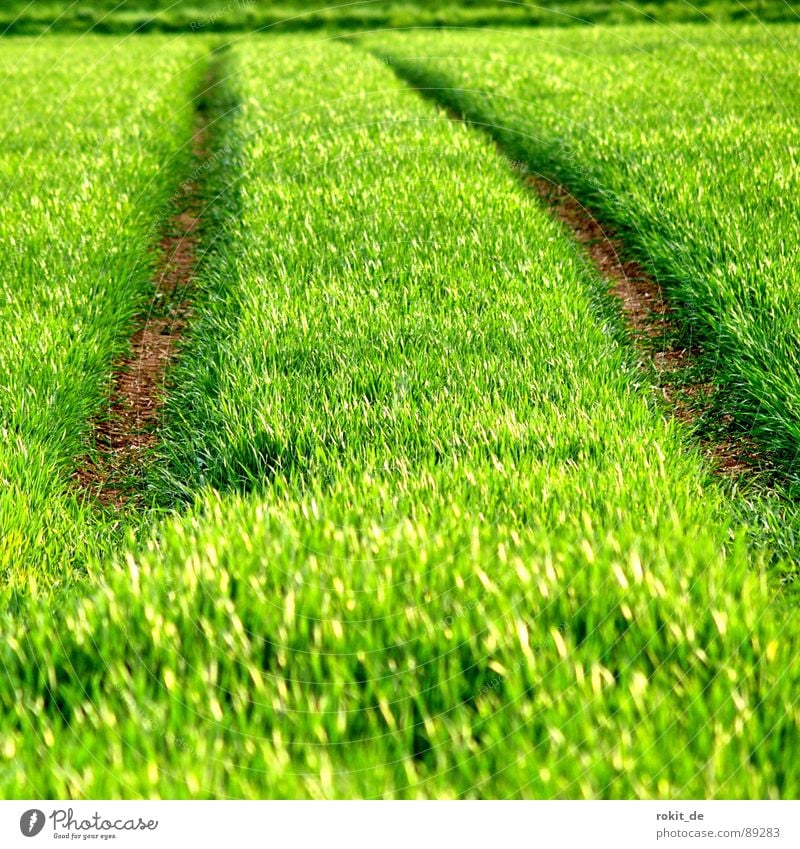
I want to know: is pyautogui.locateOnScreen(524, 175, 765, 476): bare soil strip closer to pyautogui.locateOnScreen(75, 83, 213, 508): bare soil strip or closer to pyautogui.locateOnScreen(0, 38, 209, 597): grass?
pyautogui.locateOnScreen(75, 83, 213, 508): bare soil strip

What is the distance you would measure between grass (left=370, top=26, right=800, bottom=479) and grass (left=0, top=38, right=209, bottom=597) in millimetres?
3388

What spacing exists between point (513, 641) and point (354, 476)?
4.16ft

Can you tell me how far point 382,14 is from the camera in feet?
84.7

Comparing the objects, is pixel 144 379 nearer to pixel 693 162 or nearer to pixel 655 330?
pixel 655 330

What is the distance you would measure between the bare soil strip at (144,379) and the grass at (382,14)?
59.0 feet

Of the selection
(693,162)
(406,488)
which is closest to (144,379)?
(406,488)

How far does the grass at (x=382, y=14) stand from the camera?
24.9 meters

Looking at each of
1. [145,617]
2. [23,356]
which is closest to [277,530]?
[145,617]

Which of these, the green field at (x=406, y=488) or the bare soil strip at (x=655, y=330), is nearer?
the green field at (x=406, y=488)

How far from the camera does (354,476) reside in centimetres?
349
